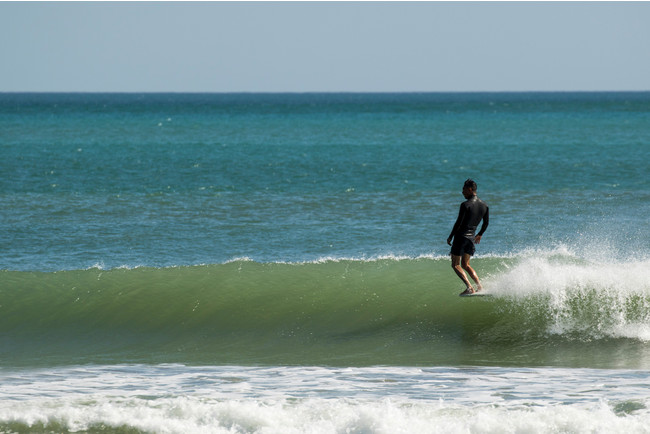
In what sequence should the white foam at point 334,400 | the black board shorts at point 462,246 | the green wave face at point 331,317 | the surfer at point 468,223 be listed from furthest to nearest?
the black board shorts at point 462,246
the surfer at point 468,223
the green wave face at point 331,317
the white foam at point 334,400

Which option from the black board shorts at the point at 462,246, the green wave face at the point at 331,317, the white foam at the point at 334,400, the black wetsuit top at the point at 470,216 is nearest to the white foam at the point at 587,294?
the green wave face at the point at 331,317

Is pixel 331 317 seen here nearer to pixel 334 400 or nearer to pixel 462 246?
pixel 462 246

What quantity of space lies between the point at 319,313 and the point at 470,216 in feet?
10.2

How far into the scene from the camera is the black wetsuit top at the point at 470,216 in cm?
1099

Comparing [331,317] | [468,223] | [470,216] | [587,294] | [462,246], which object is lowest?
[331,317]

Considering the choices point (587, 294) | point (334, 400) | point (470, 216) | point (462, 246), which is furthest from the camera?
point (587, 294)

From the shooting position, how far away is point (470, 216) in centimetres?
1102

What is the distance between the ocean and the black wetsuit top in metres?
1.37

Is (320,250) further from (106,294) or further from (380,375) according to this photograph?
(380,375)

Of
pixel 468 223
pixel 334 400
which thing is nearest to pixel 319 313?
pixel 468 223

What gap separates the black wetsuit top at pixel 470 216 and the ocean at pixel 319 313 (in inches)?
53.9

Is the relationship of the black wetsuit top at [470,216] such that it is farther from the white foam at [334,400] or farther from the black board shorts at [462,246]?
the white foam at [334,400]

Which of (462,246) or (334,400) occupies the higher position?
(462,246)

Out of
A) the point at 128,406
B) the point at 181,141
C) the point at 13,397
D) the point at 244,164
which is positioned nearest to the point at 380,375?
the point at 128,406
